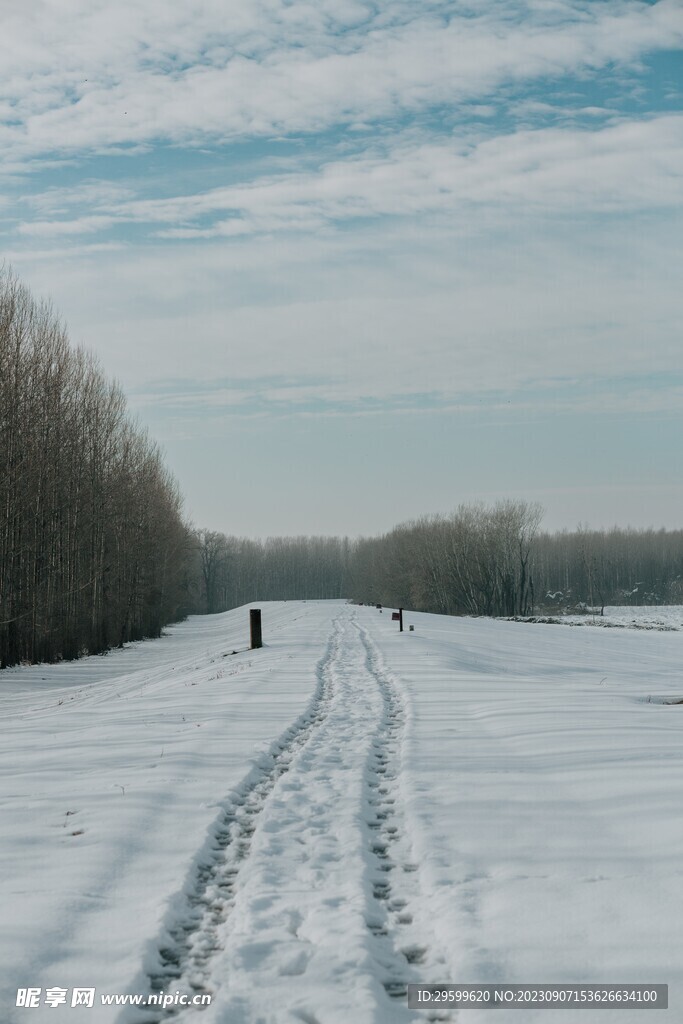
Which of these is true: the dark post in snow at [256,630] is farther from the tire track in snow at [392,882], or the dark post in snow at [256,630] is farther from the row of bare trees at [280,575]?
the row of bare trees at [280,575]

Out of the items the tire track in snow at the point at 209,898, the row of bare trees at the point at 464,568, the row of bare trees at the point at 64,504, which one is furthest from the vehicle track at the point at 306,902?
the row of bare trees at the point at 464,568

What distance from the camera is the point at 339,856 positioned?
4770 mm

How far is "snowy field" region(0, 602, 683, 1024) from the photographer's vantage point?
3.35m

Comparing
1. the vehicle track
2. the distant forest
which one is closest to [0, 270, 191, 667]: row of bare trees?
the distant forest

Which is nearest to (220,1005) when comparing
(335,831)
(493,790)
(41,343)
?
(335,831)

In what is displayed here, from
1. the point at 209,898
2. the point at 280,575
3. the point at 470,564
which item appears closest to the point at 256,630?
the point at 209,898

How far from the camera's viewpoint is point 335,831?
5.21 m

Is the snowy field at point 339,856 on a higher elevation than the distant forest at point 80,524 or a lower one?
lower

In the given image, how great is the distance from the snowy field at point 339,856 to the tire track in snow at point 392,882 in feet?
0.05

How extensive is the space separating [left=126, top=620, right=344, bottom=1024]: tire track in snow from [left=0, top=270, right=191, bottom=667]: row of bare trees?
60.6 feet

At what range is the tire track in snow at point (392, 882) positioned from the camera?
340cm

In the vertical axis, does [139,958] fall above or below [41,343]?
below

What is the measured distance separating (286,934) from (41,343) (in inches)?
1001

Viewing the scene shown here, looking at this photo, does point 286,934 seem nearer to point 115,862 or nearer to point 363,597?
point 115,862
